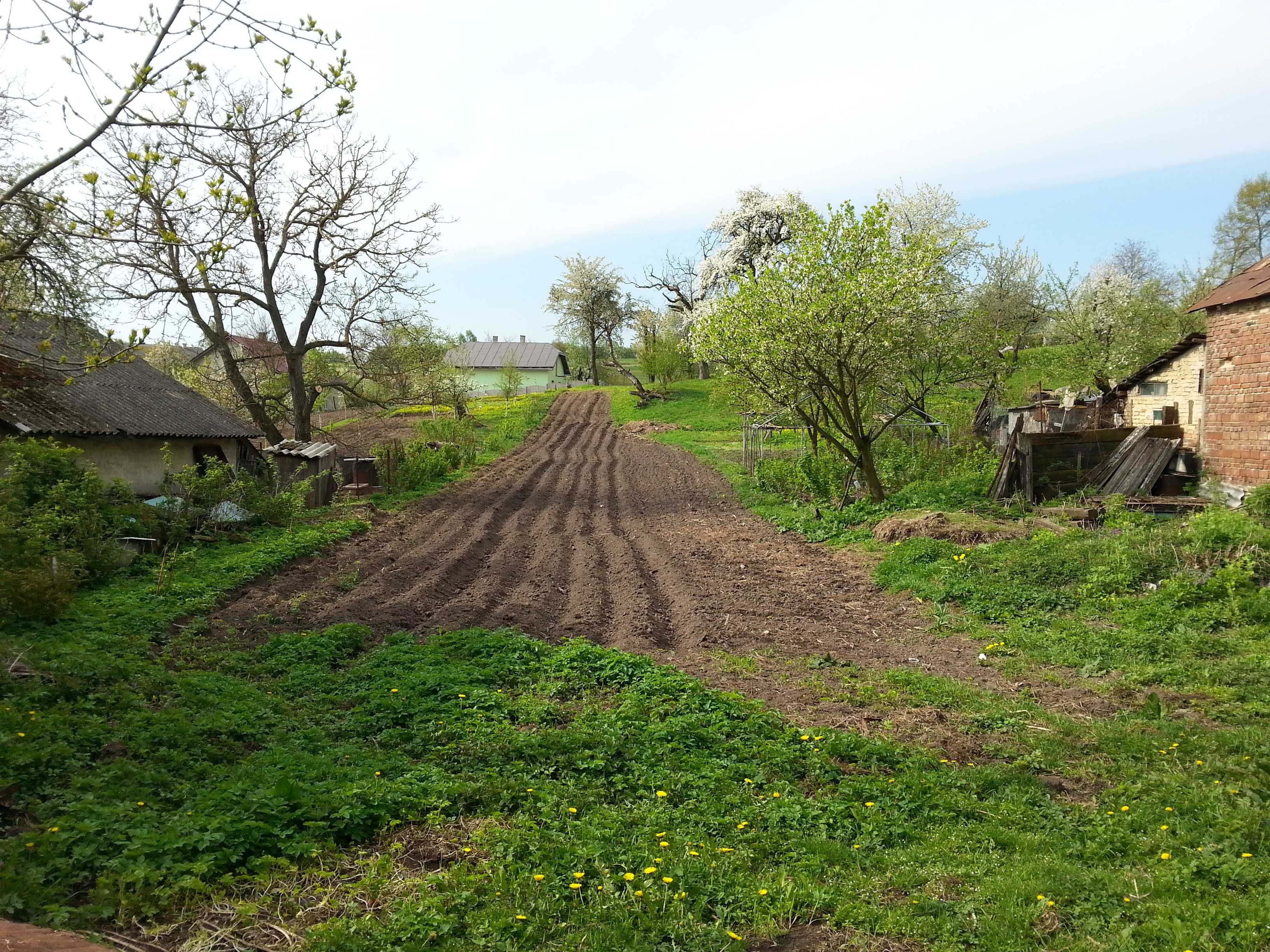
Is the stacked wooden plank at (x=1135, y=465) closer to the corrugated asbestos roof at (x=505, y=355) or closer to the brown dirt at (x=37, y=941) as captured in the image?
the brown dirt at (x=37, y=941)

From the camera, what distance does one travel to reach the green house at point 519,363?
240 feet

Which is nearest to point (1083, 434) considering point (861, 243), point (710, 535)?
point (861, 243)

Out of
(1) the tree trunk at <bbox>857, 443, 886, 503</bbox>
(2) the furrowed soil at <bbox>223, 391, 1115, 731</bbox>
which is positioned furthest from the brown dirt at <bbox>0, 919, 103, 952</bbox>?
(1) the tree trunk at <bbox>857, 443, 886, 503</bbox>

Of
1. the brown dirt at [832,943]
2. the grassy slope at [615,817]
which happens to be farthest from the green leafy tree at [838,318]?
the brown dirt at [832,943]

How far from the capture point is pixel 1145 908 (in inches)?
157

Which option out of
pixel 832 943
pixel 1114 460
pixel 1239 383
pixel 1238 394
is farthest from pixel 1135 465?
pixel 832 943

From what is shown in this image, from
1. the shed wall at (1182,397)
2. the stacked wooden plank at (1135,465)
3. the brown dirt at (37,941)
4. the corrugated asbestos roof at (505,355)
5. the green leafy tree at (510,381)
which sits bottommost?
the brown dirt at (37,941)

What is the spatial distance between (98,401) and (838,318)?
15260 mm

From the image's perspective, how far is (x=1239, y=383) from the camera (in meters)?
13.5

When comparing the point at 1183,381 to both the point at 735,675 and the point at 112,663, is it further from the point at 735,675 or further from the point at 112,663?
the point at 112,663

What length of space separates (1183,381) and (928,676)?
15884 mm

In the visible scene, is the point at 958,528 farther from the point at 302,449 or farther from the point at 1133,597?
the point at 302,449

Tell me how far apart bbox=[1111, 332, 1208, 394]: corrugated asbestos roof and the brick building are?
2547mm

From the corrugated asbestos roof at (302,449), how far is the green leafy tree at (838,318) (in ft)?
31.6
